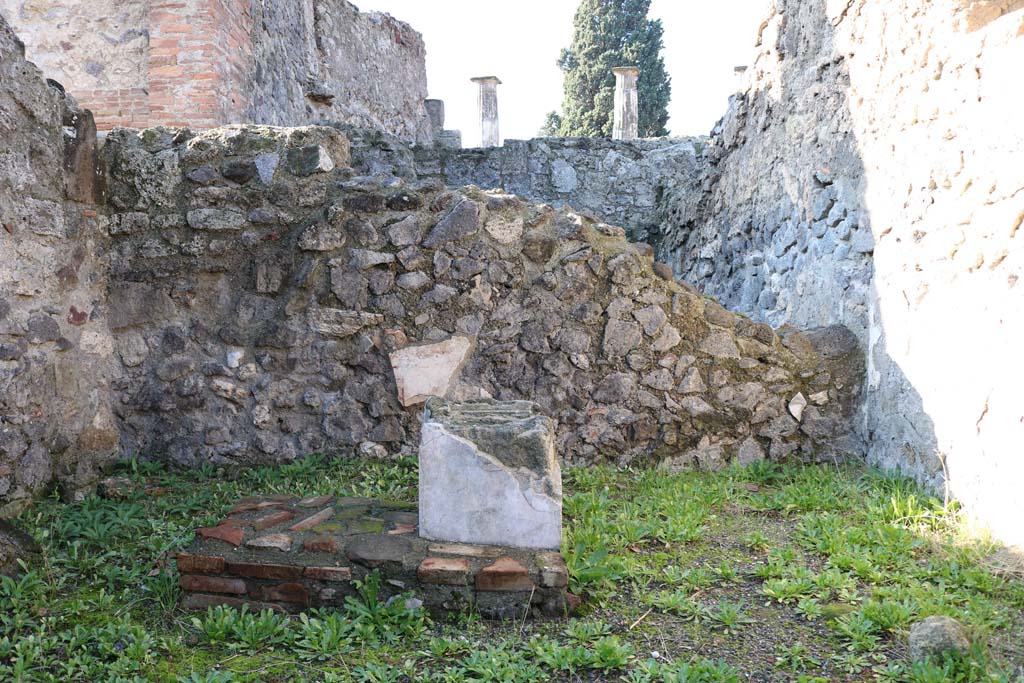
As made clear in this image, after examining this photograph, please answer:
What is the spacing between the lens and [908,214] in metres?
3.65

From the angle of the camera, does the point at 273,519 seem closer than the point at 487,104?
Yes

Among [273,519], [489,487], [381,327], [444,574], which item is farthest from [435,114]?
[444,574]

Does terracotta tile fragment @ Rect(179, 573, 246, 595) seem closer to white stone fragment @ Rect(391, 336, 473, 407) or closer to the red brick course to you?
white stone fragment @ Rect(391, 336, 473, 407)

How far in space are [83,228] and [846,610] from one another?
3.50 meters

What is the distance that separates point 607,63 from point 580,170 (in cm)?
1311

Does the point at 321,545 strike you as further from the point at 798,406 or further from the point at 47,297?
the point at 798,406

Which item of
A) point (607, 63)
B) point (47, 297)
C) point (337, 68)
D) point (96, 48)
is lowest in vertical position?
point (47, 297)

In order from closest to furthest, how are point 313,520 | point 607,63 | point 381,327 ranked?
point 313,520, point 381,327, point 607,63

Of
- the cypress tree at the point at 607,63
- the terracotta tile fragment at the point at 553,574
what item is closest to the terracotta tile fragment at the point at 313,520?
the terracotta tile fragment at the point at 553,574

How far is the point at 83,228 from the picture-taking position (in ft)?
12.2

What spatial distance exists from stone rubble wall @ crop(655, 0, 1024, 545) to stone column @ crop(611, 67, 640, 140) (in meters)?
12.6

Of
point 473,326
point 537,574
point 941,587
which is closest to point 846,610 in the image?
point 941,587

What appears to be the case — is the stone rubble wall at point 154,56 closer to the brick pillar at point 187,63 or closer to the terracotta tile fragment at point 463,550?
the brick pillar at point 187,63

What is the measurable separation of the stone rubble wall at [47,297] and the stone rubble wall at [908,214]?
3.64 meters
